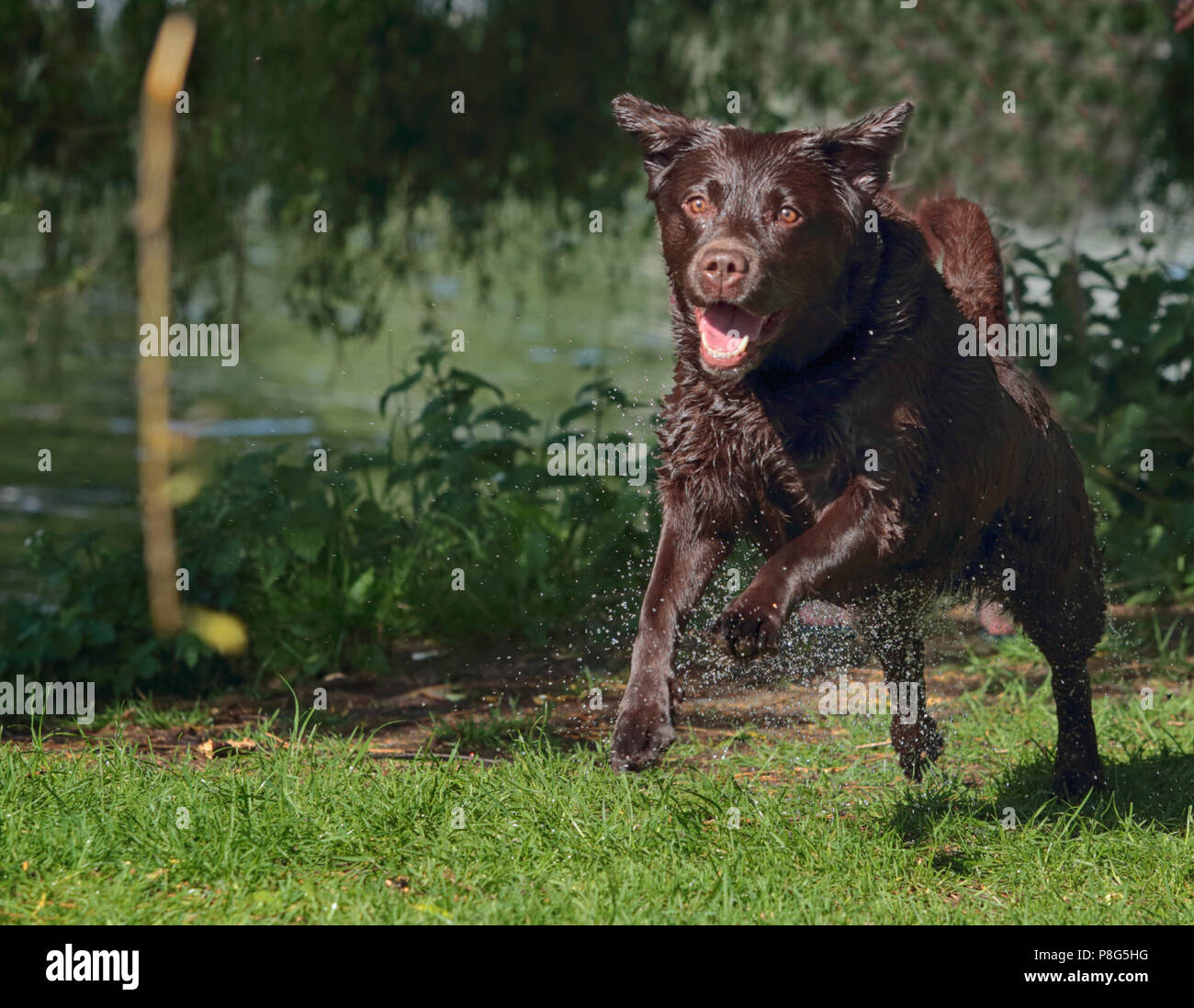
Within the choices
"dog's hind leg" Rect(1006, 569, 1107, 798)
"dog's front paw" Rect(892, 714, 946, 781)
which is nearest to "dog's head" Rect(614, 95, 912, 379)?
"dog's hind leg" Rect(1006, 569, 1107, 798)

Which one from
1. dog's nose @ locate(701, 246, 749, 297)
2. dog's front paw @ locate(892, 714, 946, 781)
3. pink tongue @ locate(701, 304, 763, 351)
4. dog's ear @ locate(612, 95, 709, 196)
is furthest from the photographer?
dog's front paw @ locate(892, 714, 946, 781)

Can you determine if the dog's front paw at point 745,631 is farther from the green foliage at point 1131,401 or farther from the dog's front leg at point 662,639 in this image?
the green foliage at point 1131,401

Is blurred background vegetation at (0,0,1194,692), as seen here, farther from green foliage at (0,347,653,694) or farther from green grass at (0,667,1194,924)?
green grass at (0,667,1194,924)

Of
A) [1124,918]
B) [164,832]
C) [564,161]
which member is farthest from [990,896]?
[564,161]

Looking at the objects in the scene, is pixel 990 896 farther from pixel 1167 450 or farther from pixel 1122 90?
pixel 1122 90

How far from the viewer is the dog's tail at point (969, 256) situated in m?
4.99

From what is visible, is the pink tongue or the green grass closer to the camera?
the green grass

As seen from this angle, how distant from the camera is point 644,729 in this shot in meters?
4.13

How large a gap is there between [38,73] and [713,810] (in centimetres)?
519

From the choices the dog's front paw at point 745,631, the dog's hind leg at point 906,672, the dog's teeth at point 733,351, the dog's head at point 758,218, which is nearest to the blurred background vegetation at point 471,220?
the dog's hind leg at point 906,672

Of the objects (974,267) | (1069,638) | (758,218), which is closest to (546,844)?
(758,218)

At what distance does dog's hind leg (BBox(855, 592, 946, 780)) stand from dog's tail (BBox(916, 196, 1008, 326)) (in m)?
0.99

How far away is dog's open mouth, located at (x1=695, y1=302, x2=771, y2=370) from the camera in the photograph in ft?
13.6

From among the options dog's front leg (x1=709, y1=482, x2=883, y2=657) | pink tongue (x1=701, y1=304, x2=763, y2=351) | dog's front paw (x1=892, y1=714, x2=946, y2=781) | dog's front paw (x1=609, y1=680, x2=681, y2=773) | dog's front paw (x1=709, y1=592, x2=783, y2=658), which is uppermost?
pink tongue (x1=701, y1=304, x2=763, y2=351)
